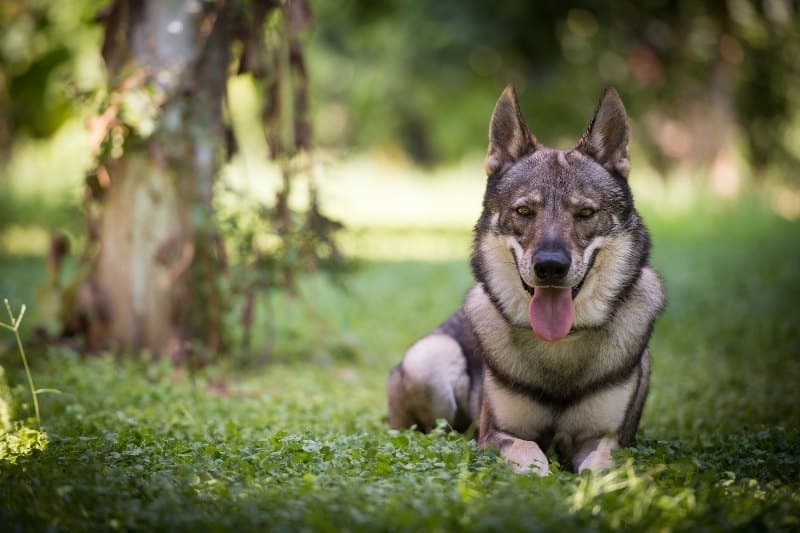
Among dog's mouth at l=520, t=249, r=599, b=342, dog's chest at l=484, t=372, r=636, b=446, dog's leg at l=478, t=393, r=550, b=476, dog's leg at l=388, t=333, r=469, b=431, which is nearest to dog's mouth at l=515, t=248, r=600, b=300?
dog's mouth at l=520, t=249, r=599, b=342

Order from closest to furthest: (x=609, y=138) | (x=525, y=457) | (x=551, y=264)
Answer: (x=551, y=264)
(x=525, y=457)
(x=609, y=138)

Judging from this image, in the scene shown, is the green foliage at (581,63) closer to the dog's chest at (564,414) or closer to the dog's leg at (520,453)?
the dog's chest at (564,414)

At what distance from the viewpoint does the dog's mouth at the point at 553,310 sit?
484 centimetres

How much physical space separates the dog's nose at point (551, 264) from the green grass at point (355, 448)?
961 millimetres

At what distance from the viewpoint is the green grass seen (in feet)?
12.1

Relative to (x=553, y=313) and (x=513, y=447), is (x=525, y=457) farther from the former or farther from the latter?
(x=553, y=313)

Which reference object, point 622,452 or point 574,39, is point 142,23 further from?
point 574,39

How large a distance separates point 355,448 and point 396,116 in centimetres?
2927

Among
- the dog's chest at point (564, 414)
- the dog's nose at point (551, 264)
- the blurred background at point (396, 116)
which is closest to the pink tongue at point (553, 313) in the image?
the dog's nose at point (551, 264)

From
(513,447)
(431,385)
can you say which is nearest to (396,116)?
(431,385)

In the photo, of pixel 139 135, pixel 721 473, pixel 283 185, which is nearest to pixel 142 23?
pixel 139 135

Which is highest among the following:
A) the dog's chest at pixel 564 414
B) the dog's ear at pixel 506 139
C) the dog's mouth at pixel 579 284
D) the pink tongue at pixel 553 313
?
the dog's ear at pixel 506 139

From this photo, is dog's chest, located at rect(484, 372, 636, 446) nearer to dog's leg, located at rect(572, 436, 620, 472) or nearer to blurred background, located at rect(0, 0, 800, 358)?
dog's leg, located at rect(572, 436, 620, 472)

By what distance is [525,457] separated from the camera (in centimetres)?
471
